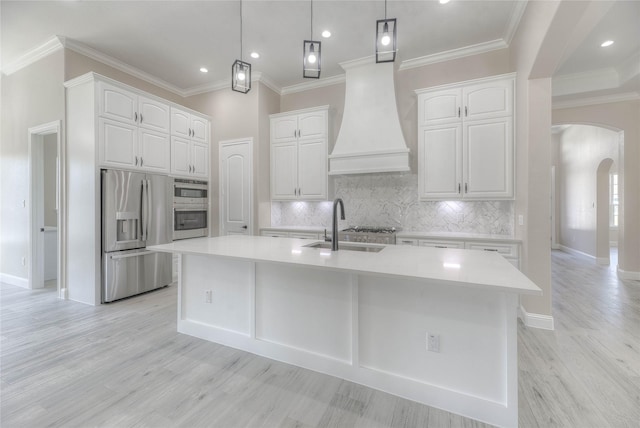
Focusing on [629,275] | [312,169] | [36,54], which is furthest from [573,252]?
[36,54]

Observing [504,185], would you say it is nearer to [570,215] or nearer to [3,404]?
[3,404]

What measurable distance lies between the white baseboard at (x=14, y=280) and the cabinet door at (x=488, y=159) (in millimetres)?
6339

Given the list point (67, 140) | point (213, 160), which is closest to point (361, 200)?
point (213, 160)

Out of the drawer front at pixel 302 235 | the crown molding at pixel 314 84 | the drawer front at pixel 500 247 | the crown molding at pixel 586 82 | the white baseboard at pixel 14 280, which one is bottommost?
the white baseboard at pixel 14 280

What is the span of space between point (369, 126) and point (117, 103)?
10.7 feet

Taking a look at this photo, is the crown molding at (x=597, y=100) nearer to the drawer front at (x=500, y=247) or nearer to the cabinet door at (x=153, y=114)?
the drawer front at (x=500, y=247)

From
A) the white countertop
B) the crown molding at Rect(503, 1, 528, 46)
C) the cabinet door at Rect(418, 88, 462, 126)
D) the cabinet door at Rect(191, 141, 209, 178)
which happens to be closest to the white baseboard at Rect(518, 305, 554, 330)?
the white countertop

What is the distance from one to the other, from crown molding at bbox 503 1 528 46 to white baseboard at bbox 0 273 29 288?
7164 millimetres

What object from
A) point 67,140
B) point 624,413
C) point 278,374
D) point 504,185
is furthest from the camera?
point 67,140

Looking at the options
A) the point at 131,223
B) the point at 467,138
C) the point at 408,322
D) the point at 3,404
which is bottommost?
the point at 3,404

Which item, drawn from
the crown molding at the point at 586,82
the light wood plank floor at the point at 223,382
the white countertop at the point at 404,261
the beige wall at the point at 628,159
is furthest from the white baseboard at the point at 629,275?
the white countertop at the point at 404,261

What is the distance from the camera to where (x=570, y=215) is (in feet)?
24.5

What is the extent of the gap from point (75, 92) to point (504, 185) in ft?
17.7

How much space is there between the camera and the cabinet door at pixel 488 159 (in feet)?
11.1
